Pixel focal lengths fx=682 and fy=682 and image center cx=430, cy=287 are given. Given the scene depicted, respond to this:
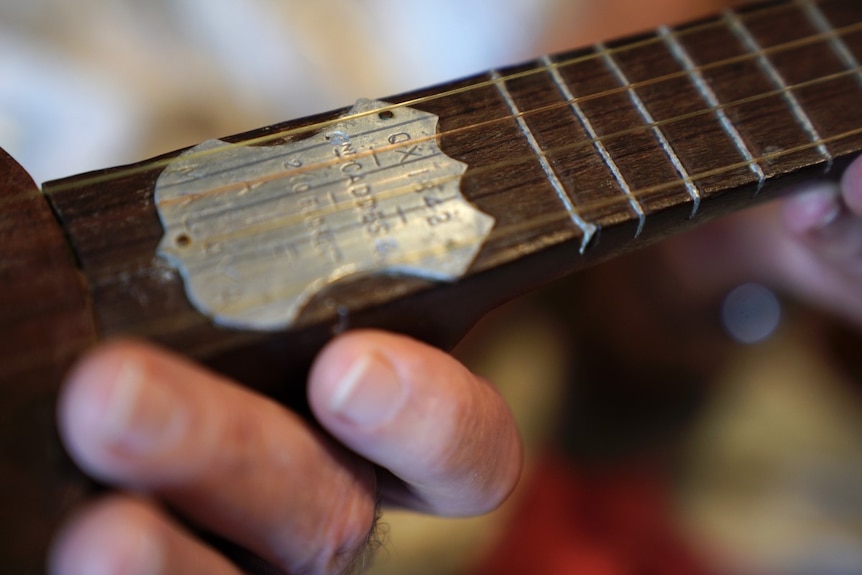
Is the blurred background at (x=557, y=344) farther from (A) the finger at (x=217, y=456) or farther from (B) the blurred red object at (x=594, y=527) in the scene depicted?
(A) the finger at (x=217, y=456)

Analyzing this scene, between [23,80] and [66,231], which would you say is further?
[23,80]

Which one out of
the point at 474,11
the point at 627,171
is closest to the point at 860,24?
the point at 627,171

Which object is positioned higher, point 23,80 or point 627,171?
point 23,80

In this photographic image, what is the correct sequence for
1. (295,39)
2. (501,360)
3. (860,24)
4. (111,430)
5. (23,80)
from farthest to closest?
1. (501,360)
2. (295,39)
3. (23,80)
4. (860,24)
5. (111,430)

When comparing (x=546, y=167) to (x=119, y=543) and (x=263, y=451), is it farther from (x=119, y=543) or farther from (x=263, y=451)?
(x=119, y=543)

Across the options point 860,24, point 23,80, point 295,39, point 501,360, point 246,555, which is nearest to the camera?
point 246,555

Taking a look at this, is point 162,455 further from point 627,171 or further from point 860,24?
point 860,24
